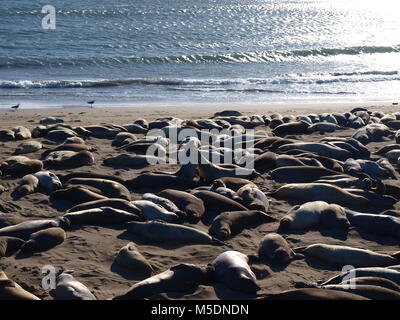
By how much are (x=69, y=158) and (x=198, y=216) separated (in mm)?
2694

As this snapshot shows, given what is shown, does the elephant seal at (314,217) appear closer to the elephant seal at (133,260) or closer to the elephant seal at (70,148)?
the elephant seal at (133,260)

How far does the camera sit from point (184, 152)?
8.25 metres

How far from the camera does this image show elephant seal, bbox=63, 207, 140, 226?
230 inches

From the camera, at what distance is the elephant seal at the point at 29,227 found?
538 cm

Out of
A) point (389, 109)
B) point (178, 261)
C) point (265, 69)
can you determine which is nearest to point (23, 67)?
point (265, 69)

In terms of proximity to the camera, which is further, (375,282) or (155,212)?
(155,212)

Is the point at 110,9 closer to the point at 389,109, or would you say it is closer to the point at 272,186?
the point at 389,109

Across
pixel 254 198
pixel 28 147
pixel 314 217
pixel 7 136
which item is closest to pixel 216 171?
pixel 254 198

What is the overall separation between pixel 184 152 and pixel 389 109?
7.32 m

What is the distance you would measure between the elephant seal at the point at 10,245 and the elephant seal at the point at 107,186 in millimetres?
1542

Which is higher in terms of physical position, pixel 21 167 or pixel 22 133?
pixel 21 167

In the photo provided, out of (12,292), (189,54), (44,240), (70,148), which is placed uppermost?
(12,292)

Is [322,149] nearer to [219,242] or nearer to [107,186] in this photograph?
[107,186]

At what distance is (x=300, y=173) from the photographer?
749 cm
